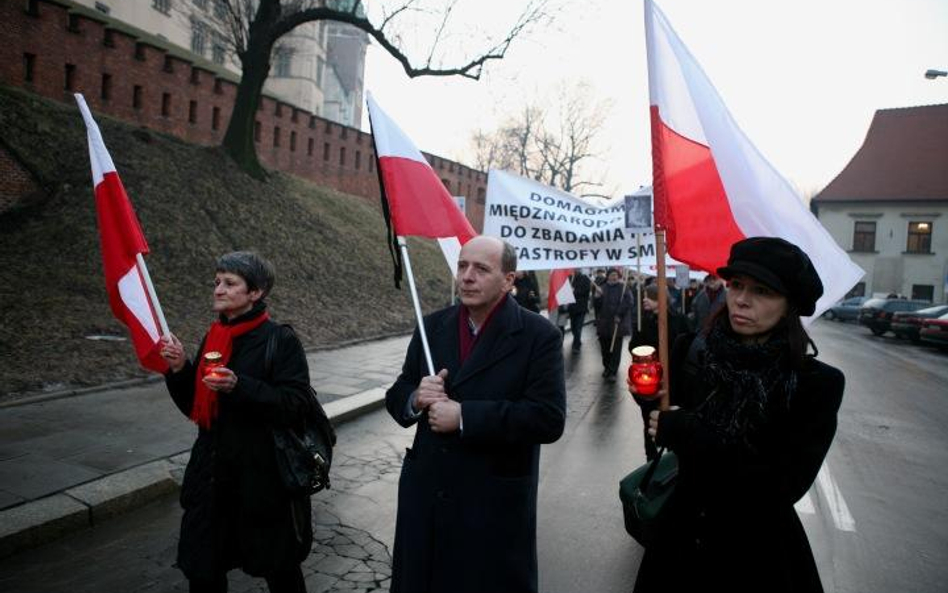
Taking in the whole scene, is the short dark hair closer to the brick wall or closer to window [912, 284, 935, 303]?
the brick wall

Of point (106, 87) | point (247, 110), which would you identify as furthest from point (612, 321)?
point (106, 87)

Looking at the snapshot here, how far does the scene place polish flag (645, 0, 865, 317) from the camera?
316 centimetres

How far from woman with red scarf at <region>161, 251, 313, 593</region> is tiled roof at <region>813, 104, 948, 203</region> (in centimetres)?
5715

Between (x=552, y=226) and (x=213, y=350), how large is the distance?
4934 mm

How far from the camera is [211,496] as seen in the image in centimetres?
292

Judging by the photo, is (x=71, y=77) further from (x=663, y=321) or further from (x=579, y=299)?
(x=663, y=321)

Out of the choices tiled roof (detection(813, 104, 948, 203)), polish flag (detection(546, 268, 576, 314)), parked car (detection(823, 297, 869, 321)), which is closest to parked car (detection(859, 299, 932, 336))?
parked car (detection(823, 297, 869, 321))

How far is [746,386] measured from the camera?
7.09ft

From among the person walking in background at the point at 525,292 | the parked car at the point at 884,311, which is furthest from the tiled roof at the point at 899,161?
the person walking in background at the point at 525,292

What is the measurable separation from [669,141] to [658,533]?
1.81 m

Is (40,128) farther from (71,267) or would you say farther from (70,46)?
(71,267)

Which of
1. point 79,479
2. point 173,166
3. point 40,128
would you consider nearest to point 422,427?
point 79,479

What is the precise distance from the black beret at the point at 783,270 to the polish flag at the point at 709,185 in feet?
2.89

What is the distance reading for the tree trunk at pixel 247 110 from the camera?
20.2 metres
